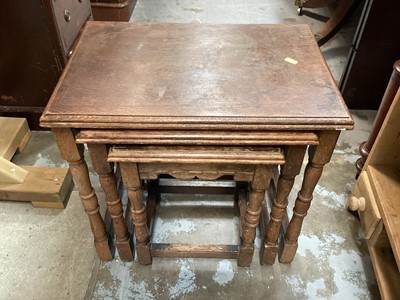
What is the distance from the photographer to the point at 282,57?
1.02 metres

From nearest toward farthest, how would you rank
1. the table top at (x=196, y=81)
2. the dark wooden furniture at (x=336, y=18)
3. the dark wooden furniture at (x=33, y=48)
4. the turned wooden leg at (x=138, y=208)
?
the table top at (x=196, y=81), the turned wooden leg at (x=138, y=208), the dark wooden furniture at (x=33, y=48), the dark wooden furniture at (x=336, y=18)

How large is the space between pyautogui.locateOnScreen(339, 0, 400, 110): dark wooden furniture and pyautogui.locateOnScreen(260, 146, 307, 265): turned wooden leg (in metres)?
1.08

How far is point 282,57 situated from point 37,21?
1.00 meters

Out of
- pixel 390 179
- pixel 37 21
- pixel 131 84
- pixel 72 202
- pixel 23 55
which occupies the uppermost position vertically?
pixel 131 84

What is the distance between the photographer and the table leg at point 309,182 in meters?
0.87

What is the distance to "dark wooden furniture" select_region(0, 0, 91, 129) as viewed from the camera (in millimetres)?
1420

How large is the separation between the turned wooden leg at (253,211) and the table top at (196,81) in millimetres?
160

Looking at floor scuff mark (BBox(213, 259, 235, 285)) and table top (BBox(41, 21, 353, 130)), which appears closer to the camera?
table top (BBox(41, 21, 353, 130))

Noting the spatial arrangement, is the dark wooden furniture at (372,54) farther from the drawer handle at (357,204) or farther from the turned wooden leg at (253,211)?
the turned wooden leg at (253,211)

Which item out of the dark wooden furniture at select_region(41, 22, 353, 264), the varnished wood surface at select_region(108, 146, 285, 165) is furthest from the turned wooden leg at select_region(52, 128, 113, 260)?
the varnished wood surface at select_region(108, 146, 285, 165)

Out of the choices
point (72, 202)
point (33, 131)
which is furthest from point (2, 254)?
point (33, 131)

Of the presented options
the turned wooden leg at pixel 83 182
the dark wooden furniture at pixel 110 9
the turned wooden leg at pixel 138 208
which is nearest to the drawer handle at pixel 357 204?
the turned wooden leg at pixel 138 208

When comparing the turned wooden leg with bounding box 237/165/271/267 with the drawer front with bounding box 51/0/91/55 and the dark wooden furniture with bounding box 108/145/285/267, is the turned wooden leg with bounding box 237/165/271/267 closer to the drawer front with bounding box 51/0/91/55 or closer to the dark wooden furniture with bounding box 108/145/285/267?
the dark wooden furniture with bounding box 108/145/285/267

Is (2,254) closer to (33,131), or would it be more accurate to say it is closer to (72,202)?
(72,202)
